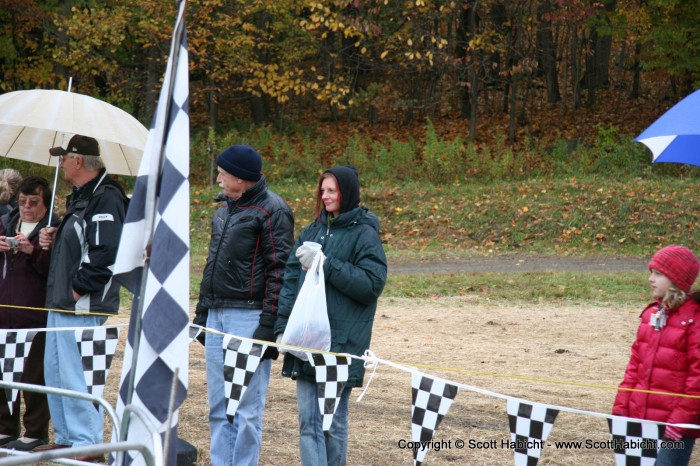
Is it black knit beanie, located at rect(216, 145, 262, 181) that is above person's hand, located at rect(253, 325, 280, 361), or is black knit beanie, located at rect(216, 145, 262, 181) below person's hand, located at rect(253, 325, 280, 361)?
above

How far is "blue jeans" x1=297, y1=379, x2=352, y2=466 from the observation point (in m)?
5.09

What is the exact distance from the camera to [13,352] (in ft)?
20.7

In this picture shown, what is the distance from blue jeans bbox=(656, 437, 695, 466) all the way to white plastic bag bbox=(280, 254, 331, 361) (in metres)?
1.92

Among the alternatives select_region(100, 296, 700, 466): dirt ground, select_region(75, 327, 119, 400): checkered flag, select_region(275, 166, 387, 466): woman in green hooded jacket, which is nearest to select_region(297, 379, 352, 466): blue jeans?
select_region(275, 166, 387, 466): woman in green hooded jacket

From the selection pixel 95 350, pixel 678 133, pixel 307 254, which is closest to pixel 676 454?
pixel 678 133

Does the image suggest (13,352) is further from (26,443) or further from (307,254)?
(307,254)

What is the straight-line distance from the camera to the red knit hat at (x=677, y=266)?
4754 millimetres

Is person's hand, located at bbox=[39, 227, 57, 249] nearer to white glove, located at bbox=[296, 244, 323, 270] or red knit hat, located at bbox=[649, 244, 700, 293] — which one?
white glove, located at bbox=[296, 244, 323, 270]

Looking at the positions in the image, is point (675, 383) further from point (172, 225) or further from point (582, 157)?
point (582, 157)

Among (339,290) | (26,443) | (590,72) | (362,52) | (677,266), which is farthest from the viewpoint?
(590,72)

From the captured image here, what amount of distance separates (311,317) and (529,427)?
4.45 ft

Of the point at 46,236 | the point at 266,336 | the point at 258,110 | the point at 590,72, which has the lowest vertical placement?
the point at 266,336

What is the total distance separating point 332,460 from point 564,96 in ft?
80.4

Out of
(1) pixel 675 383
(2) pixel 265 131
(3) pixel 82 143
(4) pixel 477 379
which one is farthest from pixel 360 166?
(1) pixel 675 383
